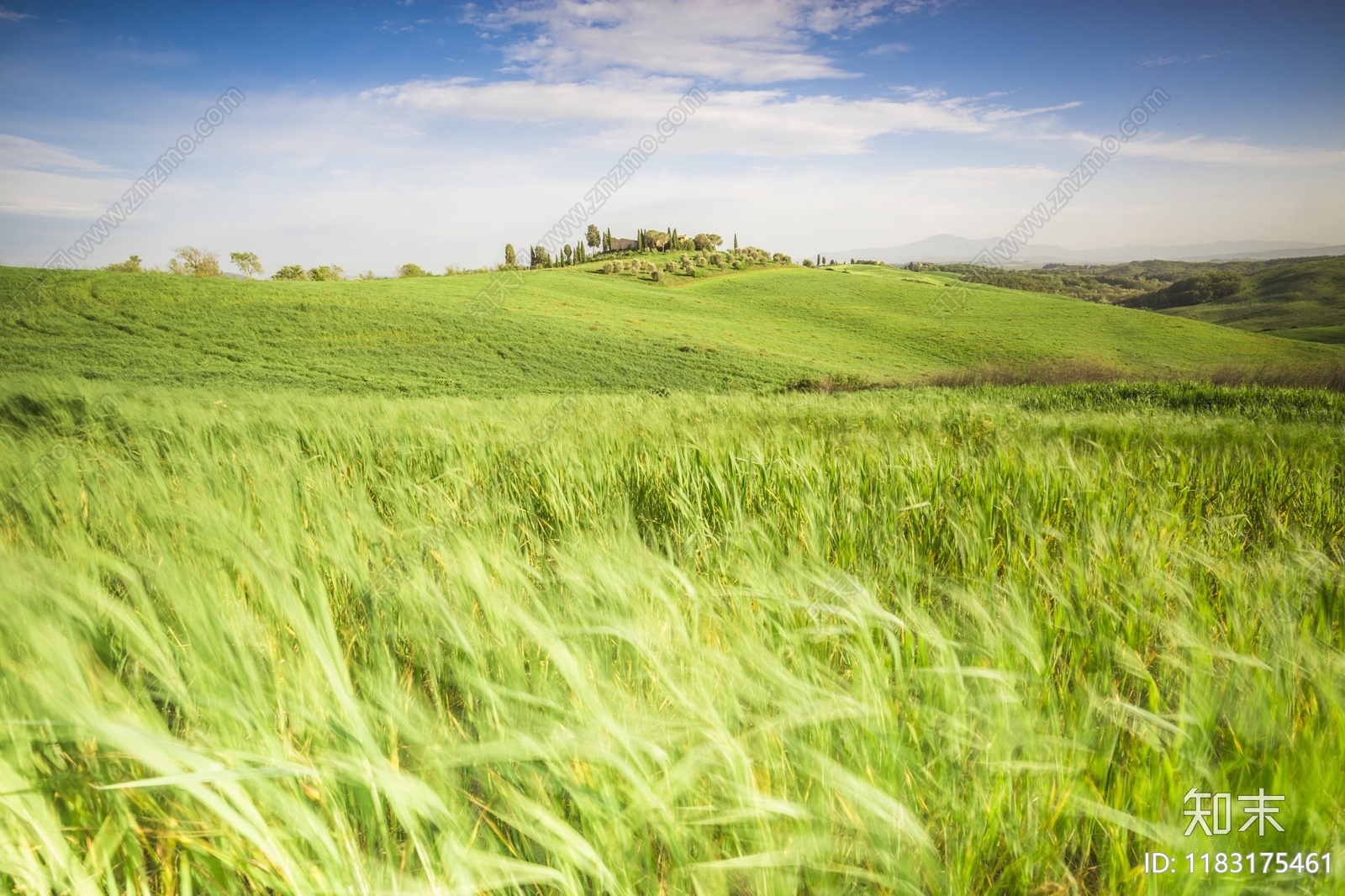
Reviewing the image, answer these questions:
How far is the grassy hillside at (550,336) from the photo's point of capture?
2391 centimetres

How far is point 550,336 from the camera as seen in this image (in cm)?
3409

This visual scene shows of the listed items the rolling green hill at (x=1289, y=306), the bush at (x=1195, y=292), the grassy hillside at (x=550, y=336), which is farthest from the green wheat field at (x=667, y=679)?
the bush at (x=1195, y=292)

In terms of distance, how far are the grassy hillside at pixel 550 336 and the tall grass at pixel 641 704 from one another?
19193 mm

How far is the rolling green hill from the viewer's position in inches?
3000

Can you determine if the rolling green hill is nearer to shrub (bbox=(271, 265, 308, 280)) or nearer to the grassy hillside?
the grassy hillside

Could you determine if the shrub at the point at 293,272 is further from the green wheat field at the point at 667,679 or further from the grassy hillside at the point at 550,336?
the green wheat field at the point at 667,679

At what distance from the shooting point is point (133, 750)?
61 cm

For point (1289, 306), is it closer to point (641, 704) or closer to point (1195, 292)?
point (1195, 292)

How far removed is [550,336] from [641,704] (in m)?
34.8

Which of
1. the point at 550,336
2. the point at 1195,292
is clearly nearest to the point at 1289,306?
the point at 1195,292

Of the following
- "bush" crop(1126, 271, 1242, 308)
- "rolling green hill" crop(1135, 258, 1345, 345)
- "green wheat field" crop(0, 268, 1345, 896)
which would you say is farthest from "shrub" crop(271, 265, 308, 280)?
"bush" crop(1126, 271, 1242, 308)

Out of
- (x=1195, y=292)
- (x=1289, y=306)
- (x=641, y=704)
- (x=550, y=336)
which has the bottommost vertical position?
(x=641, y=704)

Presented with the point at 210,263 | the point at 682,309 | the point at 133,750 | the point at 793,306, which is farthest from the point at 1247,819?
the point at 210,263

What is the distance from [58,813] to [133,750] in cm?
28
